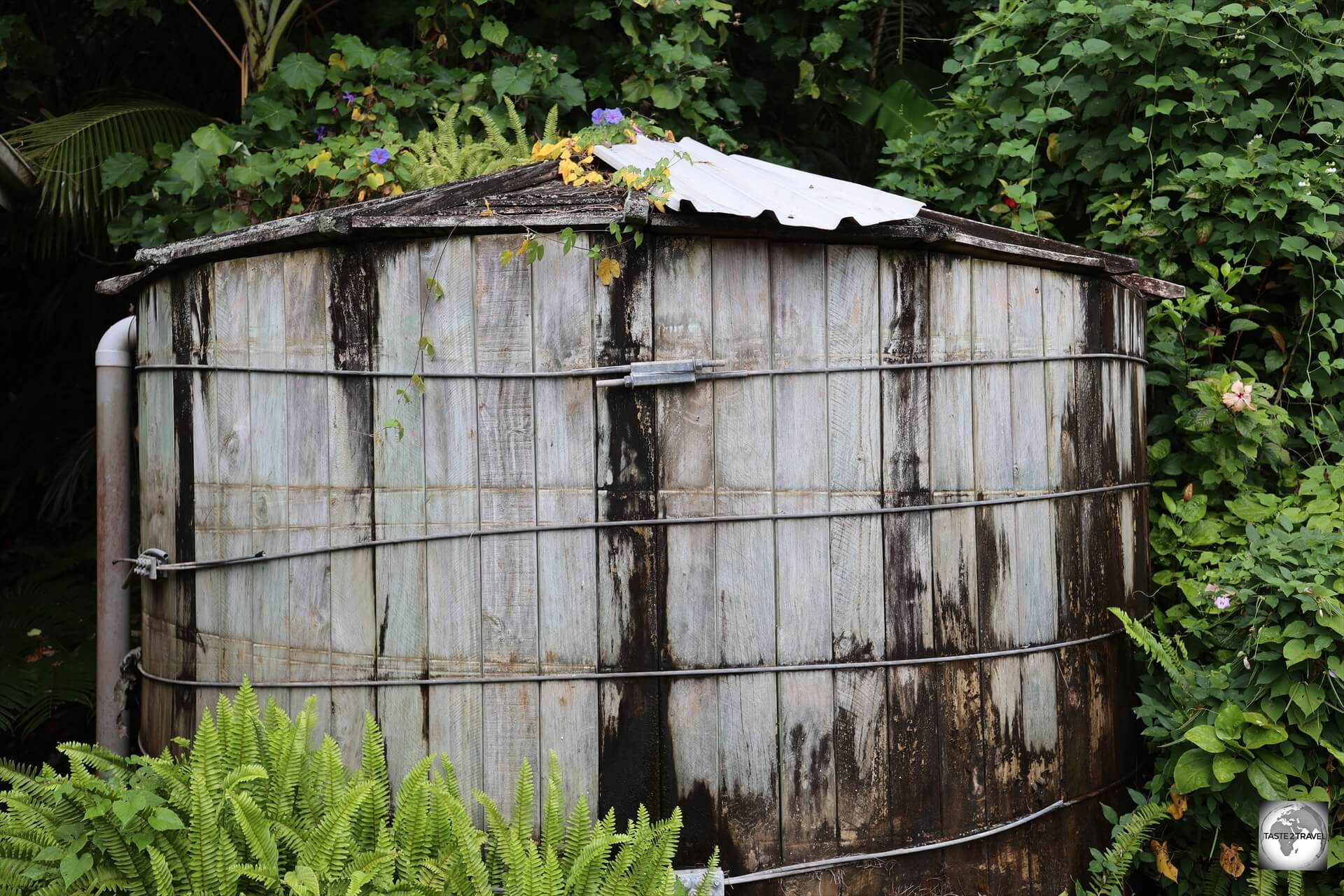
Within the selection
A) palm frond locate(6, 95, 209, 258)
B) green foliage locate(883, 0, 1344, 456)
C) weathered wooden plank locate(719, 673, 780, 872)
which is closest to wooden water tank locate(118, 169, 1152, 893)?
weathered wooden plank locate(719, 673, 780, 872)

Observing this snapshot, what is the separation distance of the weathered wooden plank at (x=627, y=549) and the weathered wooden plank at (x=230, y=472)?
1242 mm

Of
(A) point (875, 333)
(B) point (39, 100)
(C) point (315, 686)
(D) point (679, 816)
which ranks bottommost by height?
(D) point (679, 816)

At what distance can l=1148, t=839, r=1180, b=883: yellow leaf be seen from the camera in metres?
3.57

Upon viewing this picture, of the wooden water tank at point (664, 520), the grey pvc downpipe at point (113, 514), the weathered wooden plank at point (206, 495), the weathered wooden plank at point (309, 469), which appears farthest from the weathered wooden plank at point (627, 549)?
the grey pvc downpipe at point (113, 514)

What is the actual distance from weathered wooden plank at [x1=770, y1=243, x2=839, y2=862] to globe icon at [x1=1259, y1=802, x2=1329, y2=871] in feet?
4.59

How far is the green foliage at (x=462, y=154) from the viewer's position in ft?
15.8

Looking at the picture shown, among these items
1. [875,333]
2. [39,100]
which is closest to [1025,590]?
[875,333]

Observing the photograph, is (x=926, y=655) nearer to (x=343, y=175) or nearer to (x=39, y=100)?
(x=343, y=175)

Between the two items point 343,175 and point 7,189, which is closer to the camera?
point 343,175

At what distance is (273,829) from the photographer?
114 inches

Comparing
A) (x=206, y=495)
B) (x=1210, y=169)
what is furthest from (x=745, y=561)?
(x=1210, y=169)

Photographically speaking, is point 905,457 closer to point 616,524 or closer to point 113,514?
point 616,524

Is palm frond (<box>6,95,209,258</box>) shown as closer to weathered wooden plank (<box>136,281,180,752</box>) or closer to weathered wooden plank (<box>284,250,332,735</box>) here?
weathered wooden plank (<box>136,281,180,752</box>)

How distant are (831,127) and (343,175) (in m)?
4.16
